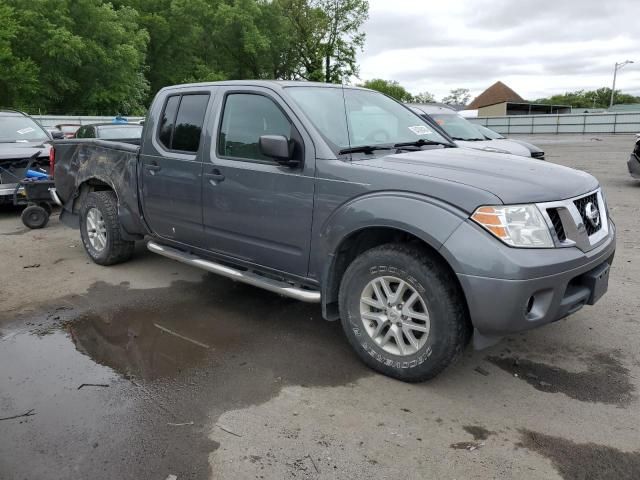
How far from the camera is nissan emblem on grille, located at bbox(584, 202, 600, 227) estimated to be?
137 inches

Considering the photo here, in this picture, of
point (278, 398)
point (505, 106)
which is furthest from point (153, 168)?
point (505, 106)

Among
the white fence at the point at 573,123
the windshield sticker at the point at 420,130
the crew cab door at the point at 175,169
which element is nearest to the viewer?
the windshield sticker at the point at 420,130

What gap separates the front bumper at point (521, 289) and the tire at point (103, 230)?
160 inches

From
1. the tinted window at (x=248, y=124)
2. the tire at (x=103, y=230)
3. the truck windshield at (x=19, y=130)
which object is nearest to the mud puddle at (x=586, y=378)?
the tinted window at (x=248, y=124)

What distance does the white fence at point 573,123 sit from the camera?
37.7 m

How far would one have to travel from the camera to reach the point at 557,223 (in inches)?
126

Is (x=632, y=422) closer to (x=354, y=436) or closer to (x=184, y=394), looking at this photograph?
(x=354, y=436)

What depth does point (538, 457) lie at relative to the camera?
2762mm

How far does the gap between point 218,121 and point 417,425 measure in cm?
285

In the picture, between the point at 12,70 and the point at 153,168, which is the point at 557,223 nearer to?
the point at 153,168

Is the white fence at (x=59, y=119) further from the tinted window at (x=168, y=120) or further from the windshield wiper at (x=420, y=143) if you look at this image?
the windshield wiper at (x=420, y=143)

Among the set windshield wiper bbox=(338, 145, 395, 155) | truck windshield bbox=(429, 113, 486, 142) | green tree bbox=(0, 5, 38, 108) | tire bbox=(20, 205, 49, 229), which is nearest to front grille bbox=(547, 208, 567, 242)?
windshield wiper bbox=(338, 145, 395, 155)

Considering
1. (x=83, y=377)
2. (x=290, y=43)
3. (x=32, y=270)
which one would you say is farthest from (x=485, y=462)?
(x=290, y=43)

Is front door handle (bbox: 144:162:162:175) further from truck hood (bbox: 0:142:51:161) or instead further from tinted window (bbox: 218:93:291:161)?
truck hood (bbox: 0:142:51:161)
